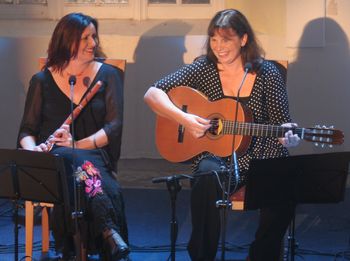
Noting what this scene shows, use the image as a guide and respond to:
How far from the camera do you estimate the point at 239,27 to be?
3.29m

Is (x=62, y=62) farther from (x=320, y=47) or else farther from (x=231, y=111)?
(x=320, y=47)

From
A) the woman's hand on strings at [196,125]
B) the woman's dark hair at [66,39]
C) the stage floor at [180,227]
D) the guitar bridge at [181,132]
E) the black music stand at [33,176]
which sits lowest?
the stage floor at [180,227]

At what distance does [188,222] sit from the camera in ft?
14.1

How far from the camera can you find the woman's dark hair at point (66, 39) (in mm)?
3449

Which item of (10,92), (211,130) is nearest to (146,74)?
(10,92)

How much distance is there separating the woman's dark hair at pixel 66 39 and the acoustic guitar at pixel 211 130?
1.90ft

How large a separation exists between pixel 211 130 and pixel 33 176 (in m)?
0.93

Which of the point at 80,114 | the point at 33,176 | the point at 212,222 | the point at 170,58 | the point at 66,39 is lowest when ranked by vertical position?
the point at 212,222

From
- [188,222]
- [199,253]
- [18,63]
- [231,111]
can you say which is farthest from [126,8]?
[199,253]

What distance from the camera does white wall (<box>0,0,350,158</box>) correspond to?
15.8ft

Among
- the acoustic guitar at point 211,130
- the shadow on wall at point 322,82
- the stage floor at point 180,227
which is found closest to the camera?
the acoustic guitar at point 211,130

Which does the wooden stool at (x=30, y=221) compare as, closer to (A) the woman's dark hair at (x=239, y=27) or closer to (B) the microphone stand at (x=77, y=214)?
(B) the microphone stand at (x=77, y=214)

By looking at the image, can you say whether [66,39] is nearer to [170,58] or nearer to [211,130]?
Answer: [211,130]

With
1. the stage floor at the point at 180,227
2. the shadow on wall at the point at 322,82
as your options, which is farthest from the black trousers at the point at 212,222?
the shadow on wall at the point at 322,82
